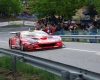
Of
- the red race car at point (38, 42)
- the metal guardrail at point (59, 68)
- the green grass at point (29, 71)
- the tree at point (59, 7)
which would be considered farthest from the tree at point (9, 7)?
the green grass at point (29, 71)

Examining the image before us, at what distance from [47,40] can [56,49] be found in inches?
27.8

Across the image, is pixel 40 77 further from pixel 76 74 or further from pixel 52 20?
pixel 52 20

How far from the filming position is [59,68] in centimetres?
700

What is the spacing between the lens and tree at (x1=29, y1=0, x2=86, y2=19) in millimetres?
47781

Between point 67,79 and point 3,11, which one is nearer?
point 67,79

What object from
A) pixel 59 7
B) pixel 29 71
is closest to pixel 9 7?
pixel 59 7

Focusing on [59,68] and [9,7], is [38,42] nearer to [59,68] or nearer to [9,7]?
[59,68]

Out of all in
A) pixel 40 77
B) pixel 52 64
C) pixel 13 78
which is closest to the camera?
pixel 52 64

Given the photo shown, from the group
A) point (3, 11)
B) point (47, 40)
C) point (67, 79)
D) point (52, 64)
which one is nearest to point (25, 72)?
point (52, 64)

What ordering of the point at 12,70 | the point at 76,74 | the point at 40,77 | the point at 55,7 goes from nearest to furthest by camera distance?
the point at 76,74 < the point at 40,77 < the point at 12,70 < the point at 55,7

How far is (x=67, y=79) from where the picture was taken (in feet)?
19.6

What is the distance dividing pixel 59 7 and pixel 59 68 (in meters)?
41.4

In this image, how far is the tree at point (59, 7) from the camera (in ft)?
157

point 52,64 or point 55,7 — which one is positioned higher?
point 55,7
